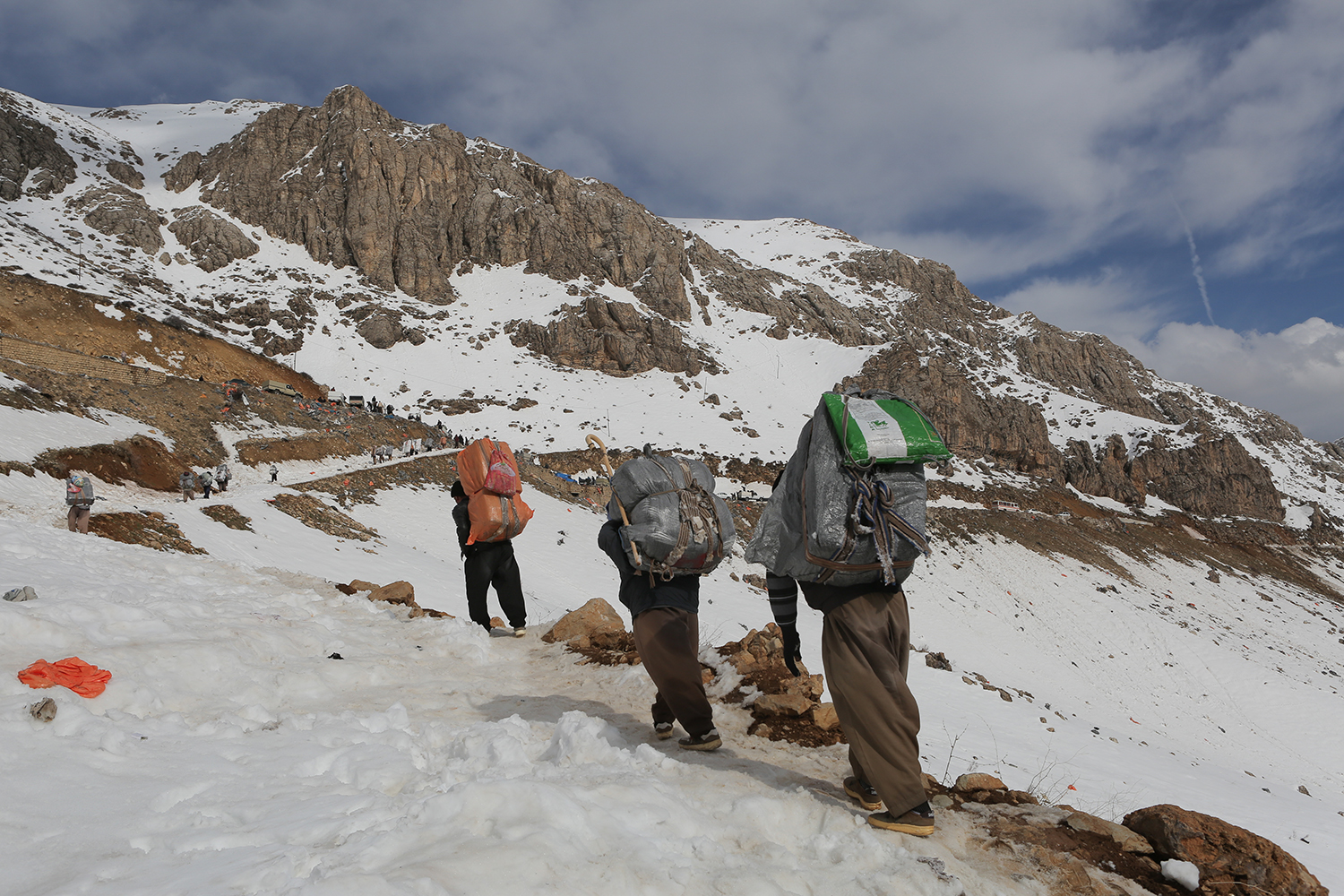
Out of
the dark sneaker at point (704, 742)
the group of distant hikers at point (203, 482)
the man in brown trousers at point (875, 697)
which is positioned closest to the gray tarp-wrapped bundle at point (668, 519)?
the man in brown trousers at point (875, 697)

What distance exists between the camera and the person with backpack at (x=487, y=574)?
6.76 meters

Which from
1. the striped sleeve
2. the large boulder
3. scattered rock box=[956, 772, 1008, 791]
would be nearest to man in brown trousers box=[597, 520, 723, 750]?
the striped sleeve

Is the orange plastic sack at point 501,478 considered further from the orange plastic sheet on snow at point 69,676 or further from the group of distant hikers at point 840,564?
the orange plastic sheet on snow at point 69,676

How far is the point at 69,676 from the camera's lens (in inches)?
125

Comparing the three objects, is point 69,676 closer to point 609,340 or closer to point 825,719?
point 825,719

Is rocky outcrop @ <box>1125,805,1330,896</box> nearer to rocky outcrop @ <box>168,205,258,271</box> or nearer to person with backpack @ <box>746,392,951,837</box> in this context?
person with backpack @ <box>746,392,951,837</box>

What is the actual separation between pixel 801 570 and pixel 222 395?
107 ft

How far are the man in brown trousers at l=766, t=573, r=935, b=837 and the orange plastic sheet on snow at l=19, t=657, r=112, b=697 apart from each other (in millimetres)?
3625

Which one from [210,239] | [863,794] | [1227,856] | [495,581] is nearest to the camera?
[1227,856]

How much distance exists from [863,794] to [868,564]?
1132mm

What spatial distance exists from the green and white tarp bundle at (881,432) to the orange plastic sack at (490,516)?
14.7ft

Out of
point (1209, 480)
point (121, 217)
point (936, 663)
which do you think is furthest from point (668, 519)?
point (1209, 480)

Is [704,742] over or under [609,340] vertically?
under

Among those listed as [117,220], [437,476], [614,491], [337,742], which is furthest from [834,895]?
[117,220]
